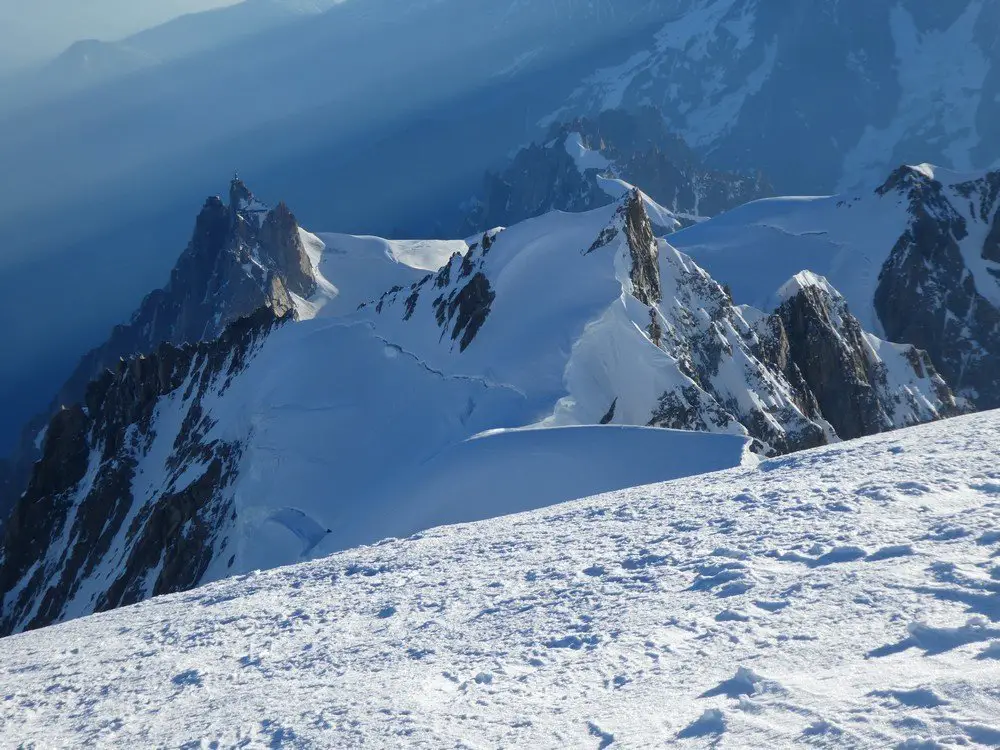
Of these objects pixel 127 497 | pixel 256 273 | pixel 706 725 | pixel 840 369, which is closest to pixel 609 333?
pixel 840 369

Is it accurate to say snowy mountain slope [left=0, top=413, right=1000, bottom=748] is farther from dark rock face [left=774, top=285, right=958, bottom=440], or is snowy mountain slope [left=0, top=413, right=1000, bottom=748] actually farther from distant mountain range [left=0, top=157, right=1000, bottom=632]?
dark rock face [left=774, top=285, right=958, bottom=440]

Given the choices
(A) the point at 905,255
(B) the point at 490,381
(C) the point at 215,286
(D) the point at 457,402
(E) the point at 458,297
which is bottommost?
(A) the point at 905,255

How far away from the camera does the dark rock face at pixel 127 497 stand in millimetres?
42344

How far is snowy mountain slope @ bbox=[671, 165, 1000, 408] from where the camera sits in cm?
7562

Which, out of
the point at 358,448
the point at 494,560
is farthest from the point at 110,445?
the point at 494,560

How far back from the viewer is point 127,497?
57812 millimetres

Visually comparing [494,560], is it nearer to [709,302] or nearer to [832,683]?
[832,683]

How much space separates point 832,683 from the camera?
26.8ft

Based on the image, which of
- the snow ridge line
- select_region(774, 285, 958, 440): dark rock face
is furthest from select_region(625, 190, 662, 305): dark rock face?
select_region(774, 285, 958, 440): dark rock face

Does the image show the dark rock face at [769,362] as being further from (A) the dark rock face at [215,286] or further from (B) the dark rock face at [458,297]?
(A) the dark rock face at [215,286]

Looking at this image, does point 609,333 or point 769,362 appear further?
point 769,362

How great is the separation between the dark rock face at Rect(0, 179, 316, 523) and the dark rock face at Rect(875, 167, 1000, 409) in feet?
179

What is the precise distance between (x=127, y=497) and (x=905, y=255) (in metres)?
62.2

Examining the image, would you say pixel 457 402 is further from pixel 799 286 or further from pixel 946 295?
pixel 946 295
